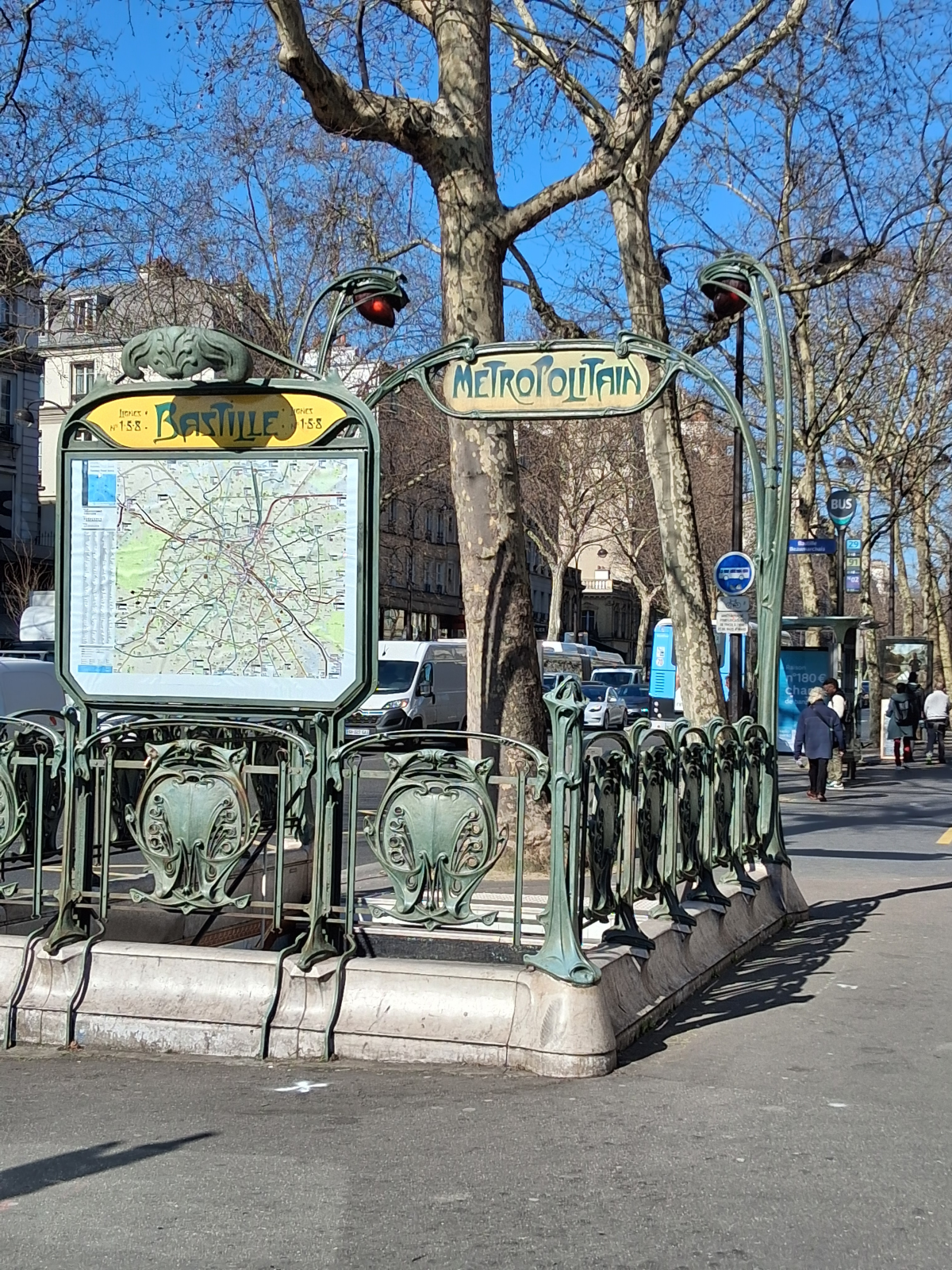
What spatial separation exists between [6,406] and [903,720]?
3526cm

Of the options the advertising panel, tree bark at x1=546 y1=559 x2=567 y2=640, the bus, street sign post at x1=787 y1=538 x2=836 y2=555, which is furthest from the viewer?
tree bark at x1=546 y1=559 x2=567 y2=640

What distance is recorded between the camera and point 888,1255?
4.15 metres

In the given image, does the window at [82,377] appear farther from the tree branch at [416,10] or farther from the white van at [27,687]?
the tree branch at [416,10]

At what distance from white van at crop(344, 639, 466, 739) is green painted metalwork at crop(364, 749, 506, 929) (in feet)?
75.2

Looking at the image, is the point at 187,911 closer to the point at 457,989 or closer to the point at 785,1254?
the point at 457,989

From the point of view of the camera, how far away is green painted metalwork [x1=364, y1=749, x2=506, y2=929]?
6473mm

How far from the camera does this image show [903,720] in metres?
31.5

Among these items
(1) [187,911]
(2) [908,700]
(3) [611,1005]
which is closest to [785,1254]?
(3) [611,1005]

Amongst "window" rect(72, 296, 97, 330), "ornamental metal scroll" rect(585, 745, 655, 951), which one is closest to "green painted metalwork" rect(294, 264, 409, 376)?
"ornamental metal scroll" rect(585, 745, 655, 951)

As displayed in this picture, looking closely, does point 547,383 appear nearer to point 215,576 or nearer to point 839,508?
point 215,576

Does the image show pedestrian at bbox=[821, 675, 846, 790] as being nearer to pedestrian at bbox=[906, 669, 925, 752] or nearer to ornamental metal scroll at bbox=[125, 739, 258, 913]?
pedestrian at bbox=[906, 669, 925, 752]

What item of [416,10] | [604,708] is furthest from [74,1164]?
[604,708]

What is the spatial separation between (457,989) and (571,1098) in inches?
29.7

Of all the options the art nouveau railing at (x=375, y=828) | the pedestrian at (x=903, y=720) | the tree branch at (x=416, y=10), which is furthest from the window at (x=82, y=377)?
the art nouveau railing at (x=375, y=828)
